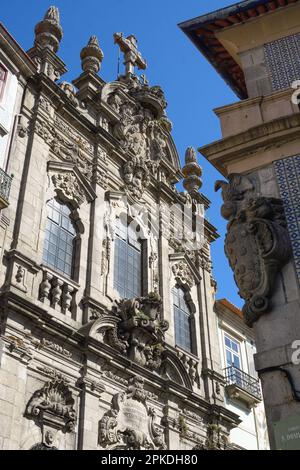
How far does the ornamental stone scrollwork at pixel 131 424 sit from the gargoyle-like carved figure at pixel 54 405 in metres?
0.88

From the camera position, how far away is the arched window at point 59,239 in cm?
1338

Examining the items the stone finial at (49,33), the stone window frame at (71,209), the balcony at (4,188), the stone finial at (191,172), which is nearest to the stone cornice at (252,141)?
the balcony at (4,188)

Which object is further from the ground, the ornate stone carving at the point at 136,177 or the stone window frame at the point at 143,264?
the ornate stone carving at the point at 136,177

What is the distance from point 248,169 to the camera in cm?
784

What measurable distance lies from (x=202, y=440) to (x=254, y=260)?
969 cm

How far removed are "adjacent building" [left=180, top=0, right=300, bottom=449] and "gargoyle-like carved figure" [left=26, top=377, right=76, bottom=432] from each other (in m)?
5.69

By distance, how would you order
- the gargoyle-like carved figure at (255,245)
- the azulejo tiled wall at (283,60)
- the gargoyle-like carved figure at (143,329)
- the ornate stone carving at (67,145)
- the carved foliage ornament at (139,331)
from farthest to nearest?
the ornate stone carving at (67,145)
the gargoyle-like carved figure at (143,329)
the carved foliage ornament at (139,331)
the azulejo tiled wall at (283,60)
the gargoyle-like carved figure at (255,245)

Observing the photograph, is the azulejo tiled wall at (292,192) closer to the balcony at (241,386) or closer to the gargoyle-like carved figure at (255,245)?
the gargoyle-like carved figure at (255,245)

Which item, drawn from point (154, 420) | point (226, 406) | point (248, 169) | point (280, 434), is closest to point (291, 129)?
point (248, 169)

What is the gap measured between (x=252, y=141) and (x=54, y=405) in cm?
655

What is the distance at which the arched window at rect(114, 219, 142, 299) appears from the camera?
1520cm

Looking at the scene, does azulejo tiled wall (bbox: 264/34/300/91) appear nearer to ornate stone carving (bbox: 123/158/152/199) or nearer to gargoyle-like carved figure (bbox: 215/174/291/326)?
gargoyle-like carved figure (bbox: 215/174/291/326)

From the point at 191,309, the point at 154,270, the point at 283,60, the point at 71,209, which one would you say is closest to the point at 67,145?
the point at 71,209

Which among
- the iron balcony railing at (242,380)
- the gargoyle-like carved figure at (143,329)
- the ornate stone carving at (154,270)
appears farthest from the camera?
the iron balcony railing at (242,380)
